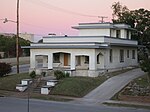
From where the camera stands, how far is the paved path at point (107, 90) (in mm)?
30109

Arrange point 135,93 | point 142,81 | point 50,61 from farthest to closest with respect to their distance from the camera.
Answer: point 50,61, point 142,81, point 135,93

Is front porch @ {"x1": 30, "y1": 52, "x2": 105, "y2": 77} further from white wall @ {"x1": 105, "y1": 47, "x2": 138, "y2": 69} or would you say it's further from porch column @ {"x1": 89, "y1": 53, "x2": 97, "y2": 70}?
white wall @ {"x1": 105, "y1": 47, "x2": 138, "y2": 69}

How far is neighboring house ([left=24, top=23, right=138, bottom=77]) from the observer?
4000 centimetres

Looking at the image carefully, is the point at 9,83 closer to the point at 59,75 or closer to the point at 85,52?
the point at 59,75

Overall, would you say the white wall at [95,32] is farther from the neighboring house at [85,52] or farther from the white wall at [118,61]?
the white wall at [118,61]

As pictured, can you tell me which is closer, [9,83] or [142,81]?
[142,81]

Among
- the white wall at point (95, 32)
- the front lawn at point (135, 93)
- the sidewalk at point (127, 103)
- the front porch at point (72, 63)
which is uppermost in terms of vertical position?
the white wall at point (95, 32)

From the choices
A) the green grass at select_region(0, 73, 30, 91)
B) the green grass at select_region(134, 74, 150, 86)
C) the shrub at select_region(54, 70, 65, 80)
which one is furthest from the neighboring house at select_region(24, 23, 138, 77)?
the green grass at select_region(134, 74, 150, 86)

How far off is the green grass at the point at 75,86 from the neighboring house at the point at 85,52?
11.5ft

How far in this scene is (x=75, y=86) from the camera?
1331 inches

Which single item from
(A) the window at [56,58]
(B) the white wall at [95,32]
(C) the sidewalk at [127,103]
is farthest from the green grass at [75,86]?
(B) the white wall at [95,32]

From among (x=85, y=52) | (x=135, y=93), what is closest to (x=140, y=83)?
(x=135, y=93)

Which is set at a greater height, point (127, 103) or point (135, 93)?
point (135, 93)

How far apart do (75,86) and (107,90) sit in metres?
2.93
